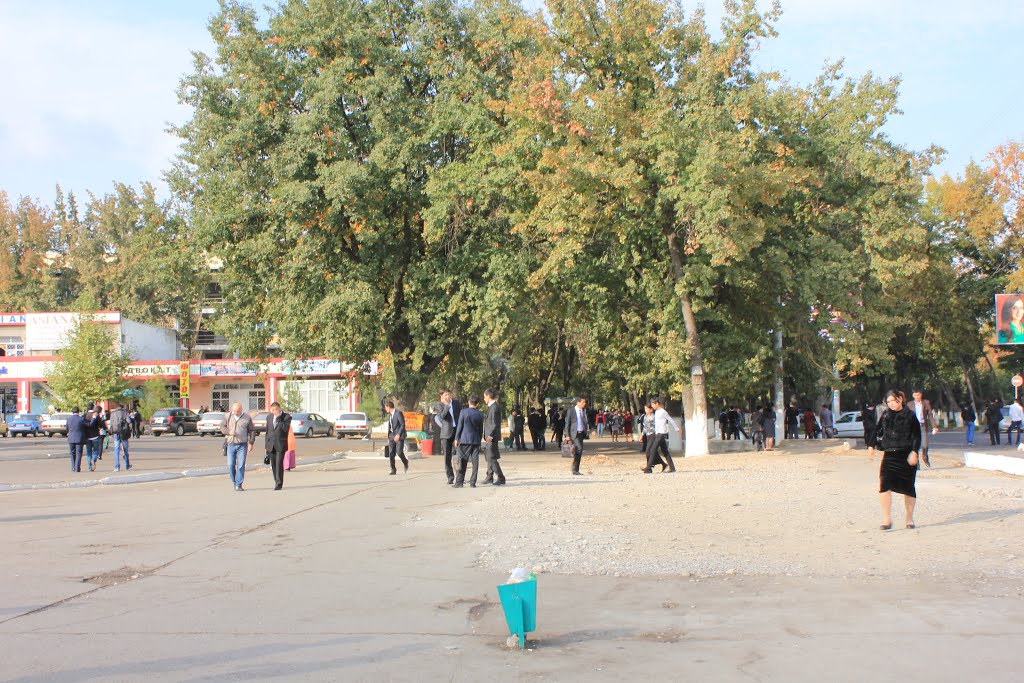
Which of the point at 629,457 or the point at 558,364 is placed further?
the point at 558,364

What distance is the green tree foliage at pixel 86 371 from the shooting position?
202 feet

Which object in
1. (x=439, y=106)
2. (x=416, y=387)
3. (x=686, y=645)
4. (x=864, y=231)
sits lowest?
(x=686, y=645)

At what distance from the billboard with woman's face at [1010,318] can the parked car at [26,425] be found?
47.1 metres

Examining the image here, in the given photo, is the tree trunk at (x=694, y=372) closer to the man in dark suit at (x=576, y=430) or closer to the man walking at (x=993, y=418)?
the man in dark suit at (x=576, y=430)

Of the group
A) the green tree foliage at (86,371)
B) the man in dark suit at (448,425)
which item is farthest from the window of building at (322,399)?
the man in dark suit at (448,425)

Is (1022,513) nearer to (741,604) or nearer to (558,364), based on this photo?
(741,604)

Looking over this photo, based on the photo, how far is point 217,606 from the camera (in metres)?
7.97

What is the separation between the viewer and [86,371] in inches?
2426

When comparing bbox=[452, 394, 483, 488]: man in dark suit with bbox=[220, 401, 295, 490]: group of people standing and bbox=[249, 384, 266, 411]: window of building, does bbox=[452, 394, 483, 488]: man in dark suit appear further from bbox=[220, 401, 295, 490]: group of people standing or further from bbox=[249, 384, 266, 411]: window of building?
bbox=[249, 384, 266, 411]: window of building

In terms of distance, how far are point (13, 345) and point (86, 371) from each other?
14.8m

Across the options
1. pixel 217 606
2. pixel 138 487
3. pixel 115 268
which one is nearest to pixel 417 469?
pixel 138 487

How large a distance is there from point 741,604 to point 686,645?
1.42 m

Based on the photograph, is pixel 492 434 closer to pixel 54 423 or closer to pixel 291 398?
pixel 54 423

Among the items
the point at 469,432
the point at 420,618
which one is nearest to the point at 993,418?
the point at 469,432
